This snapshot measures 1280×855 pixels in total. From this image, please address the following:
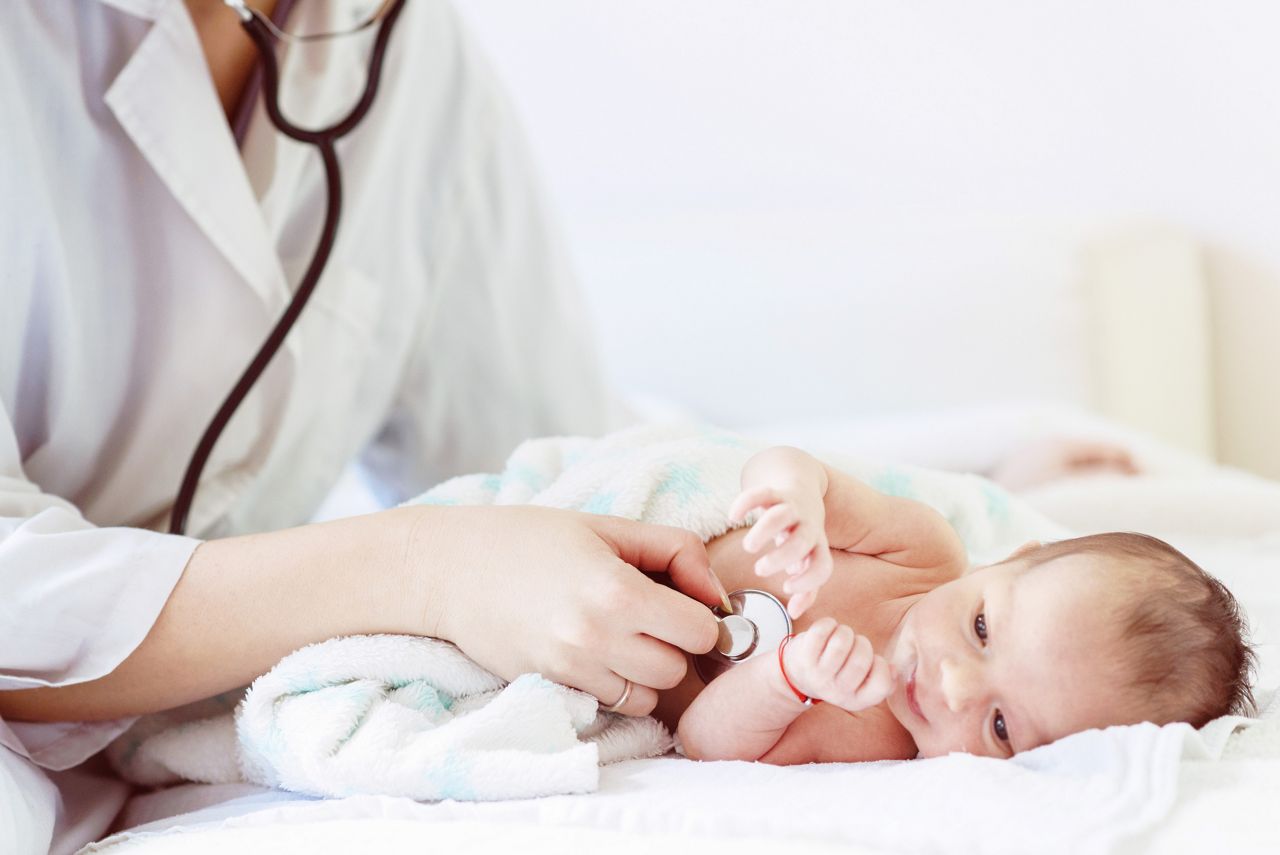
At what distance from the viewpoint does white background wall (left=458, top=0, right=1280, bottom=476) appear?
183cm

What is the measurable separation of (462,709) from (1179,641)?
435mm

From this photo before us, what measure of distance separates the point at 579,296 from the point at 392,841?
0.86 m

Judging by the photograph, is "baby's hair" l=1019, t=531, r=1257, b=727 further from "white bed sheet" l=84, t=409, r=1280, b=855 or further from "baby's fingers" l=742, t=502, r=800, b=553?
"baby's fingers" l=742, t=502, r=800, b=553

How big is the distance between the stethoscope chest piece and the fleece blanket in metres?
0.06

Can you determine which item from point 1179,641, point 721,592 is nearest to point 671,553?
point 721,592

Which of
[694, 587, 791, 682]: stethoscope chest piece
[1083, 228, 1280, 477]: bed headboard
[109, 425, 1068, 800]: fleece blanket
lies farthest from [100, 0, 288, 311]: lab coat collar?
[1083, 228, 1280, 477]: bed headboard

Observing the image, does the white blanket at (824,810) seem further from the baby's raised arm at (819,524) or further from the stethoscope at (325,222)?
the stethoscope at (325,222)

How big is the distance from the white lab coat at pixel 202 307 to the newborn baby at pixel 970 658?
371 mm

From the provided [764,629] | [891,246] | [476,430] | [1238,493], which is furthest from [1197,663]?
[891,246]

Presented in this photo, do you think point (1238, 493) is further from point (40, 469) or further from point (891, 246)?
point (40, 469)

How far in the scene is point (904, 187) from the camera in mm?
2018

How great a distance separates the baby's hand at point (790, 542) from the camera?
68cm

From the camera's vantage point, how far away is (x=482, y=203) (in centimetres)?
131

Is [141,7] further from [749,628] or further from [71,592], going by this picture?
[749,628]
